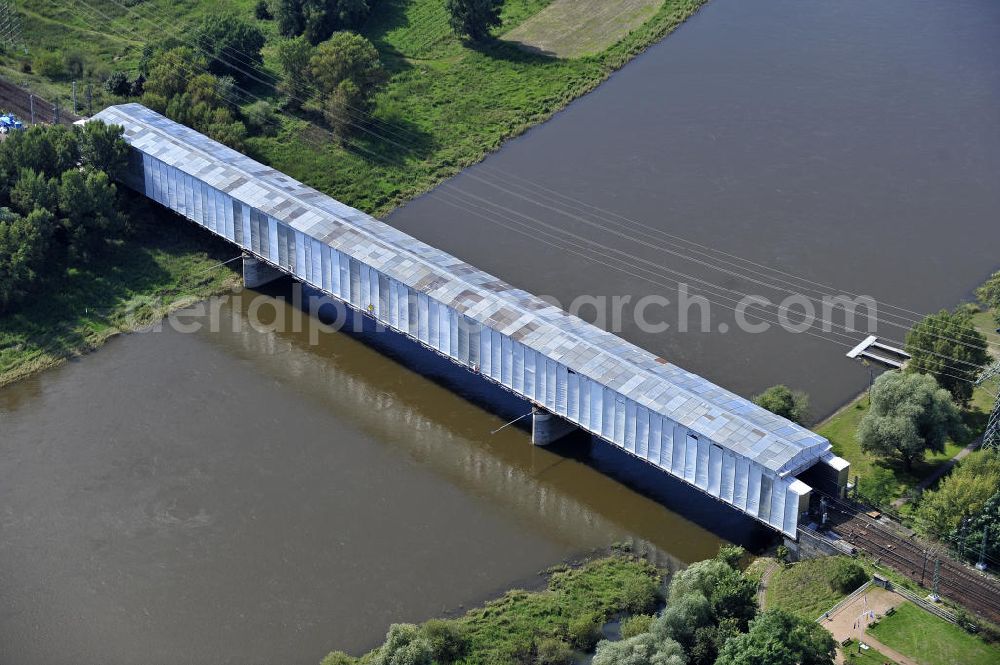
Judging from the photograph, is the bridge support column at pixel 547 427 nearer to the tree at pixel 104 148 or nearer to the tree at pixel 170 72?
the tree at pixel 104 148

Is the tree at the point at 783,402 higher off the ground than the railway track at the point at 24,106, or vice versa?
the railway track at the point at 24,106

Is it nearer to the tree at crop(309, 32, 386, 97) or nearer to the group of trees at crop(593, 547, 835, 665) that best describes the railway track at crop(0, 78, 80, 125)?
the tree at crop(309, 32, 386, 97)

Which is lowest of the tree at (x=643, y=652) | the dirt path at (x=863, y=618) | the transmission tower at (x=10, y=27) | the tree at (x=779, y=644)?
the dirt path at (x=863, y=618)

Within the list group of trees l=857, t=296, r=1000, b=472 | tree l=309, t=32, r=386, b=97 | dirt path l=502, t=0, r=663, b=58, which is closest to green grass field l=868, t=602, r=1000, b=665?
group of trees l=857, t=296, r=1000, b=472

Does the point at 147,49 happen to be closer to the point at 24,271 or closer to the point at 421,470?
the point at 24,271

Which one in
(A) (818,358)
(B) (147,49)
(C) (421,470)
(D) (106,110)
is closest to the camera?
(C) (421,470)

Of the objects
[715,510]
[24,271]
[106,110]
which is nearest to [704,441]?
[715,510]

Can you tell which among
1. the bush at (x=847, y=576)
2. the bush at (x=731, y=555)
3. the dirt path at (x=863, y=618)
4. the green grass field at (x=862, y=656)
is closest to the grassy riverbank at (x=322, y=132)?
the bush at (x=731, y=555)
